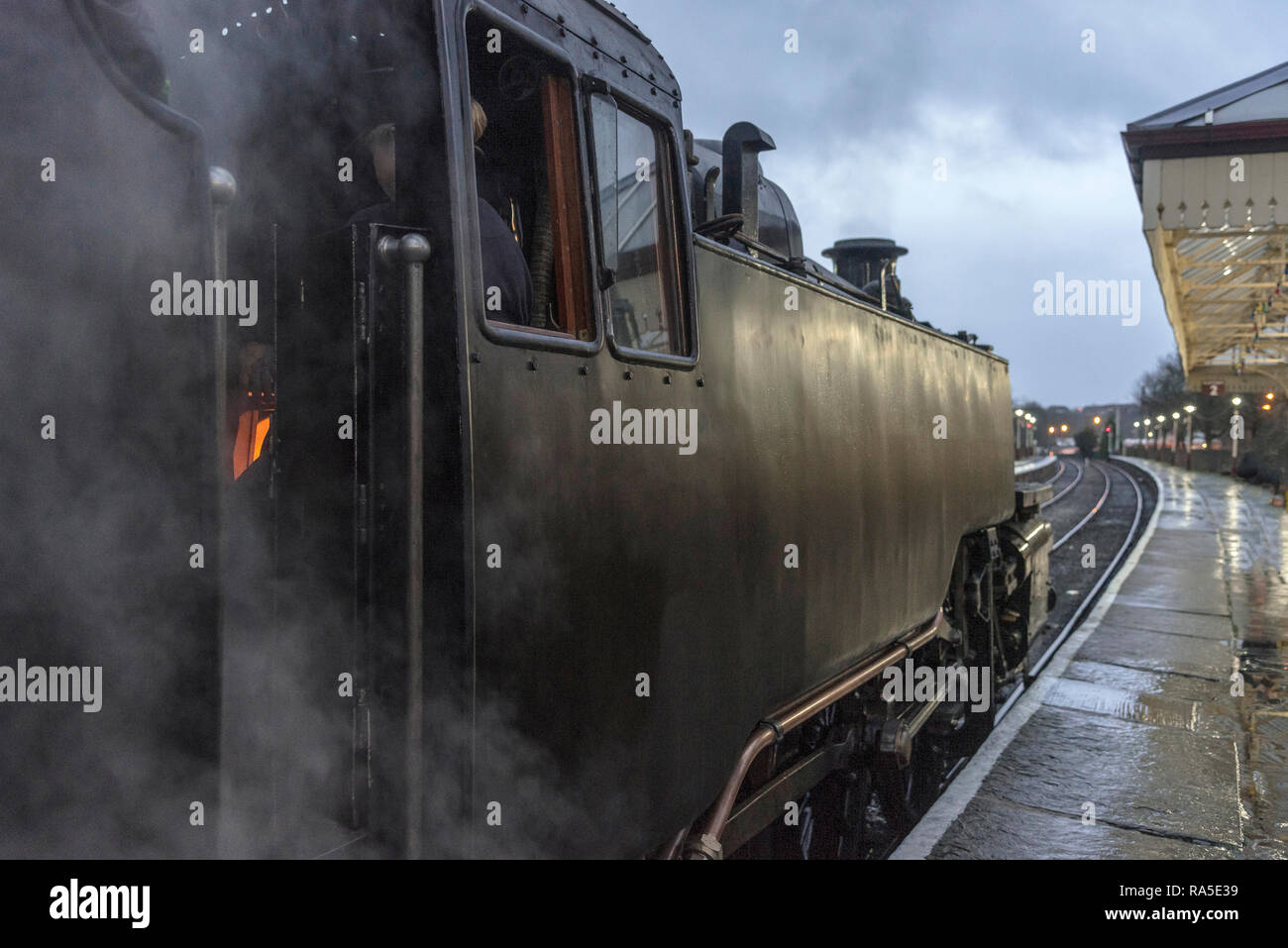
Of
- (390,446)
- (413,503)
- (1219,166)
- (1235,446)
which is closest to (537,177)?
(390,446)

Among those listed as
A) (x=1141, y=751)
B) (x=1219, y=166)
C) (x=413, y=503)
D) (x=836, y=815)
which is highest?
(x=1219, y=166)

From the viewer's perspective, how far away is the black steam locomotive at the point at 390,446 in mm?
1600

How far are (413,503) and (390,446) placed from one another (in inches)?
6.5

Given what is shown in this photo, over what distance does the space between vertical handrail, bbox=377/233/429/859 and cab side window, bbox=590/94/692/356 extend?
71cm

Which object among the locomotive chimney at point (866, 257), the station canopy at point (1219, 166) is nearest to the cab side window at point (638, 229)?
the locomotive chimney at point (866, 257)

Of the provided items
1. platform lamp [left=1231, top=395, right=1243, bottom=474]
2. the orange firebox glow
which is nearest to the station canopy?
the orange firebox glow

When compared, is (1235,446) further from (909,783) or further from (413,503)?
(413,503)

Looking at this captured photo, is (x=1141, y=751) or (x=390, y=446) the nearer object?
(x=390, y=446)

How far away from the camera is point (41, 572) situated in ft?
5.19

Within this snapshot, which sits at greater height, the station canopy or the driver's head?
the station canopy

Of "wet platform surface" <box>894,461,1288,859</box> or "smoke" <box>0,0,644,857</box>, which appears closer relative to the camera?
"smoke" <box>0,0,644,857</box>

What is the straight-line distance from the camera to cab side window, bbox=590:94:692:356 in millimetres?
2740

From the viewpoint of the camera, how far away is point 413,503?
209cm

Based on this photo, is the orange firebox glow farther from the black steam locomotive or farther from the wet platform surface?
the wet platform surface
